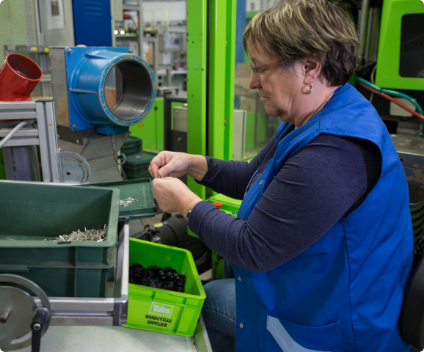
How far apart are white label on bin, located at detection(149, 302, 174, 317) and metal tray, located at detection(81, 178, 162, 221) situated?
0.32m

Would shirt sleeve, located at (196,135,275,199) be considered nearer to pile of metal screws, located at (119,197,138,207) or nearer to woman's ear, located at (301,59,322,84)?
pile of metal screws, located at (119,197,138,207)

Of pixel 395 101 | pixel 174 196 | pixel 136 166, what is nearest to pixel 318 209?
pixel 174 196

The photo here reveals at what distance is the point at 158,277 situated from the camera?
1.50m

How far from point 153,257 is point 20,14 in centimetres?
276

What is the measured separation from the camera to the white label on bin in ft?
4.10

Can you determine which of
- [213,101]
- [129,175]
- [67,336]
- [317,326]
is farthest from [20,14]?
[317,326]

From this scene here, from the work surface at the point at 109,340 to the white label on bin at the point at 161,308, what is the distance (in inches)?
3.6

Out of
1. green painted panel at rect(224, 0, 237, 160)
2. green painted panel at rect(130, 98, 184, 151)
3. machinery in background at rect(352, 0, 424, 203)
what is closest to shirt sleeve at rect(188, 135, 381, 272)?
green painted panel at rect(224, 0, 237, 160)

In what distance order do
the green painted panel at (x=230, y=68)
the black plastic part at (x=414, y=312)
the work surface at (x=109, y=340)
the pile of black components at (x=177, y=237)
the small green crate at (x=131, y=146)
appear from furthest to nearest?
1. the small green crate at (x=131, y=146)
2. the pile of black components at (x=177, y=237)
3. the green painted panel at (x=230, y=68)
4. the work surface at (x=109, y=340)
5. the black plastic part at (x=414, y=312)

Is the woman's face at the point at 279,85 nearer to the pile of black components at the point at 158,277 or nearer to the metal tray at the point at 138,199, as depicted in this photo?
the metal tray at the point at 138,199

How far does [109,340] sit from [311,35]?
3.69 feet

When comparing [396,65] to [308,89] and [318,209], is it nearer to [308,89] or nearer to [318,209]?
[308,89]

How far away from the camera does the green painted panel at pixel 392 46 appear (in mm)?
2066

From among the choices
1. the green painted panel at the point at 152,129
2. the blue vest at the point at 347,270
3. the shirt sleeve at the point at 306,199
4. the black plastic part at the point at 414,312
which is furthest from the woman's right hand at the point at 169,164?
the green painted panel at the point at 152,129
